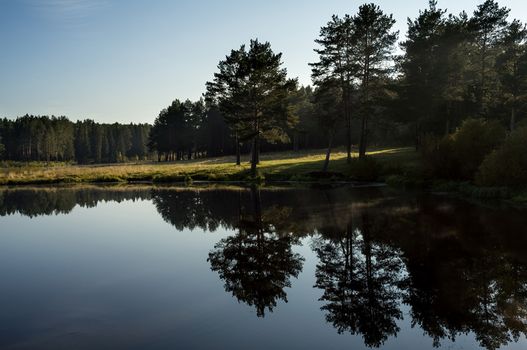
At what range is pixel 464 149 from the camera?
33906 millimetres

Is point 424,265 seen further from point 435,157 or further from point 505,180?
point 435,157

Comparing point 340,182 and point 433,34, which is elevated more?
point 433,34

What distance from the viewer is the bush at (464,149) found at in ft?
109

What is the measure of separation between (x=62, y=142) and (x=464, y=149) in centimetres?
14318

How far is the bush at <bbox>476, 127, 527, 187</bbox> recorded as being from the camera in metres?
28.0

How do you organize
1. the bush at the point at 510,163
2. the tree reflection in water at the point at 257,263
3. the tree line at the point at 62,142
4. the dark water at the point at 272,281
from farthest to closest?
the tree line at the point at 62,142 → the bush at the point at 510,163 → the tree reflection in water at the point at 257,263 → the dark water at the point at 272,281

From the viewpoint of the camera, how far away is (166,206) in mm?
29938

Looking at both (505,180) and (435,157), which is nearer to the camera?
(505,180)

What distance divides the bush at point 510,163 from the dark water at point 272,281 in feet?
21.7

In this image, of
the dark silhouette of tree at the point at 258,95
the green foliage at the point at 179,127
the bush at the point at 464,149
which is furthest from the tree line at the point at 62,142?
the bush at the point at 464,149

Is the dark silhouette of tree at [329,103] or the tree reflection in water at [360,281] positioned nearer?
the tree reflection in water at [360,281]

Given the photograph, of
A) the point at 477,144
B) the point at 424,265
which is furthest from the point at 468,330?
the point at 477,144

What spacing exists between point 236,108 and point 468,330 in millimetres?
45600

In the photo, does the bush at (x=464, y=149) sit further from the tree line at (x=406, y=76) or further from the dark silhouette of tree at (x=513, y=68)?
the dark silhouette of tree at (x=513, y=68)
